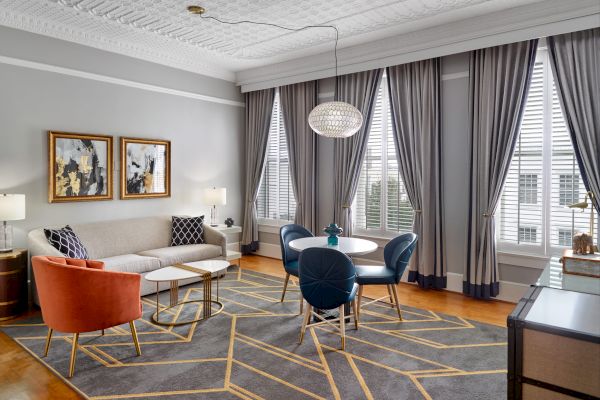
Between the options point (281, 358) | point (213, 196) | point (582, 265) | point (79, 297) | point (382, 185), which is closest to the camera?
point (582, 265)

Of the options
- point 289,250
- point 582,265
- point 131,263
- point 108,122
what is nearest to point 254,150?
point 108,122

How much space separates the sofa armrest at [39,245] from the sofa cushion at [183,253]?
3.87 ft

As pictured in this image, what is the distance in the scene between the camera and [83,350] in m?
3.49

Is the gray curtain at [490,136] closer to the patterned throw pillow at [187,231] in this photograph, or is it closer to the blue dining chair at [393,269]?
the blue dining chair at [393,269]

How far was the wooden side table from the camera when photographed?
4.21 m

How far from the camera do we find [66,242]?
15.1ft

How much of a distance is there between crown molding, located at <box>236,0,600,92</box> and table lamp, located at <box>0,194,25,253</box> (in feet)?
13.5

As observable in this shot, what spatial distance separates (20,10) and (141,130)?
6.53 feet

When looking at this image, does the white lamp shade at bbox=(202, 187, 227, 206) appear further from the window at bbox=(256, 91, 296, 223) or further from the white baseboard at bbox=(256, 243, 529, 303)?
the white baseboard at bbox=(256, 243, 529, 303)

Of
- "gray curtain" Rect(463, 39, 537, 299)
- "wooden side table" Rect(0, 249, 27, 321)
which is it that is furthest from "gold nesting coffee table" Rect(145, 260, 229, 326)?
"gray curtain" Rect(463, 39, 537, 299)

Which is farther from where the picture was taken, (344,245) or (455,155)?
(455,155)

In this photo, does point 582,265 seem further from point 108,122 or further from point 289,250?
point 108,122

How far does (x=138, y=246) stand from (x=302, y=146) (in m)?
2.92

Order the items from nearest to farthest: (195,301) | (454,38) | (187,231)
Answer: (195,301) < (454,38) < (187,231)
